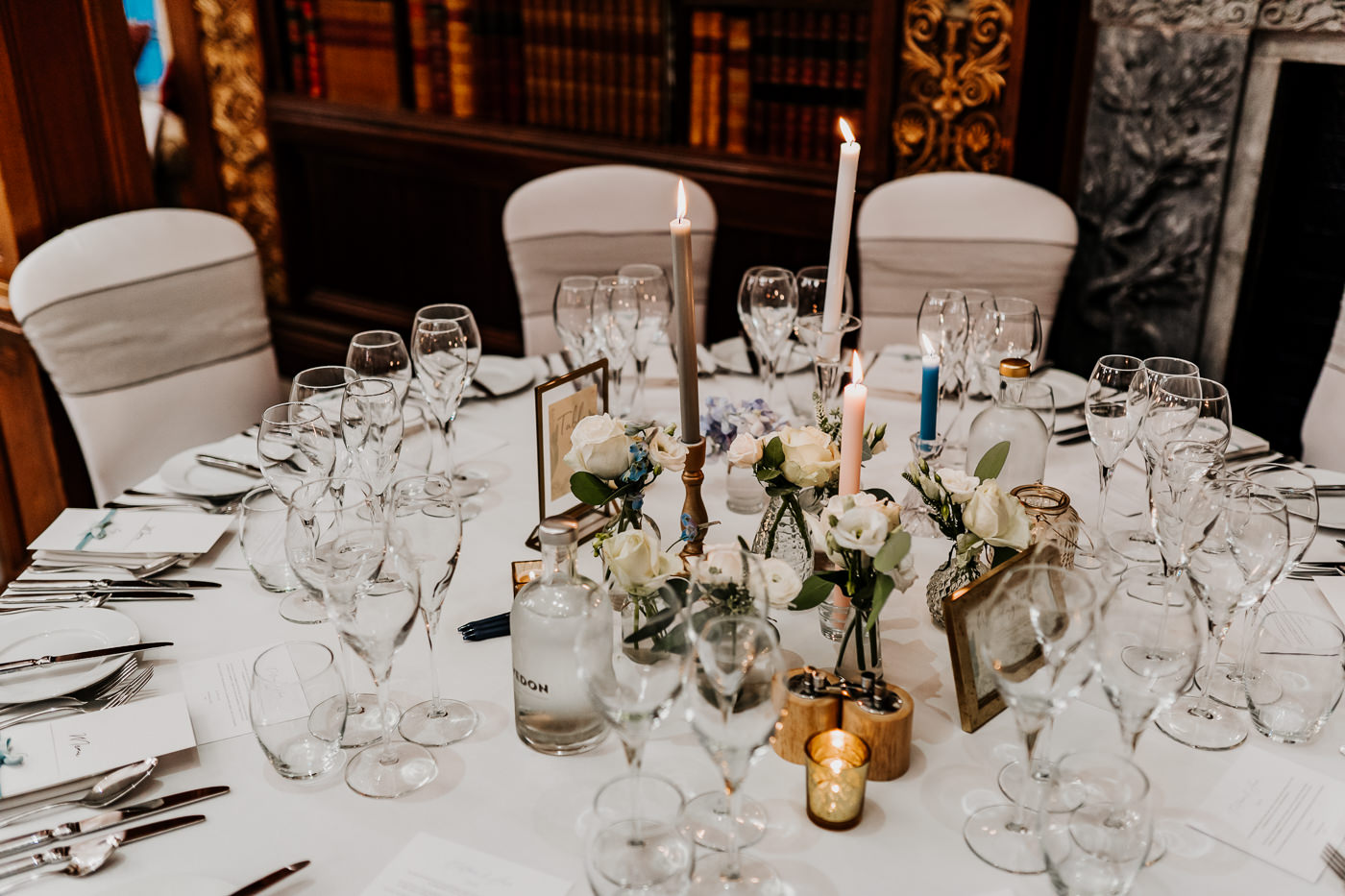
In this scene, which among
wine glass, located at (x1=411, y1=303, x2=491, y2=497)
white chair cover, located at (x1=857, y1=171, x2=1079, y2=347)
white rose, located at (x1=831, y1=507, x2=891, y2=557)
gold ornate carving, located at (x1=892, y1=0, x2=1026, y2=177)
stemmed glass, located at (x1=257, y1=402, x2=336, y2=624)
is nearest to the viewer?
white rose, located at (x1=831, y1=507, x2=891, y2=557)

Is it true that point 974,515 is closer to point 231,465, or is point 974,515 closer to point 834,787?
point 834,787

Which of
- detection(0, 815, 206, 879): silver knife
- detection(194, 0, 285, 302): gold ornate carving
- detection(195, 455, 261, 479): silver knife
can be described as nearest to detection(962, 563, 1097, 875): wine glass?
detection(0, 815, 206, 879): silver knife

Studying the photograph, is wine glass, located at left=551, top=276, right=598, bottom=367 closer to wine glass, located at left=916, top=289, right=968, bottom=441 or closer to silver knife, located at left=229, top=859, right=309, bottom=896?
wine glass, located at left=916, top=289, right=968, bottom=441

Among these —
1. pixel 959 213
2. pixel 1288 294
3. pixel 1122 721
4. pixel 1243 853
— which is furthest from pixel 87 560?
pixel 1288 294

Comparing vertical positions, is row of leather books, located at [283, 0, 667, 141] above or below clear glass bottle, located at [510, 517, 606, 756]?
above

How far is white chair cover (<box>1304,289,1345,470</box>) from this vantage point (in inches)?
76.4

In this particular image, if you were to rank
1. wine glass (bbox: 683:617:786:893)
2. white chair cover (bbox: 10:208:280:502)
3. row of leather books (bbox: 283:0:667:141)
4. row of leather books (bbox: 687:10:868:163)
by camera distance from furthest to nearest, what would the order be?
row of leather books (bbox: 283:0:667:141), row of leather books (bbox: 687:10:868:163), white chair cover (bbox: 10:208:280:502), wine glass (bbox: 683:617:786:893)

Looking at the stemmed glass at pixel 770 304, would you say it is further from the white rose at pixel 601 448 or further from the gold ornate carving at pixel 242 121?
the gold ornate carving at pixel 242 121

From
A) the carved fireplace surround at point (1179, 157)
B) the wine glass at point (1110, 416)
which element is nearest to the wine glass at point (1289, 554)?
the wine glass at point (1110, 416)

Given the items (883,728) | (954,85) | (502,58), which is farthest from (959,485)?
(502,58)

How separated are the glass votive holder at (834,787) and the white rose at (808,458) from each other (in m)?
0.27

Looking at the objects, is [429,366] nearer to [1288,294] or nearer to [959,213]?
[959,213]

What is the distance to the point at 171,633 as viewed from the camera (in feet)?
4.09

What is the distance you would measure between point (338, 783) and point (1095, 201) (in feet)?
8.03
